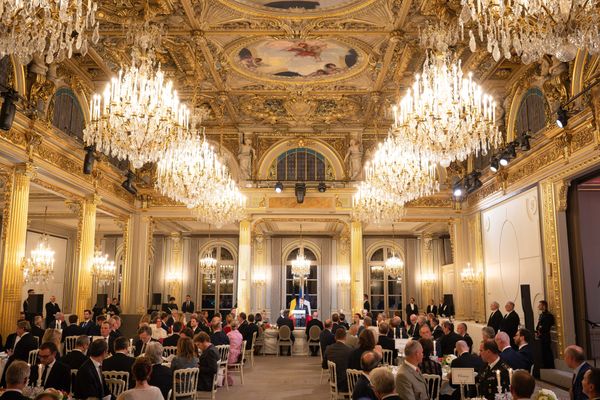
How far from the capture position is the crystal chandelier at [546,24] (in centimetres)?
450

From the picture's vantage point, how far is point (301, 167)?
17.4m

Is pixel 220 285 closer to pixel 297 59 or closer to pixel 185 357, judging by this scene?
pixel 297 59

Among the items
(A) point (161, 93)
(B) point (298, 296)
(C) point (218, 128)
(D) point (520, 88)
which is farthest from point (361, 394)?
(B) point (298, 296)

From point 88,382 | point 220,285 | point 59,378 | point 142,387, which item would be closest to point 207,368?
point 59,378

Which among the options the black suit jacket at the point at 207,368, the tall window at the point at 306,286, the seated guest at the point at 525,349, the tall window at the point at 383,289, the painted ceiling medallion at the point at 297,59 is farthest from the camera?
the tall window at the point at 383,289

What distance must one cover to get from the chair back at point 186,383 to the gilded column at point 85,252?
7172mm

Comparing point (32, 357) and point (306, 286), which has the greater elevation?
point (306, 286)

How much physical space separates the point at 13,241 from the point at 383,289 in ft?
56.6

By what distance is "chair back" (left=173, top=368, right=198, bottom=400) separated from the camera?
6.33 m

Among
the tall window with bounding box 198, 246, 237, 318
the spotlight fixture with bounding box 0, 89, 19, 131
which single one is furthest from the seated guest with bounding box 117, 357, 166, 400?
the tall window with bounding box 198, 246, 237, 318

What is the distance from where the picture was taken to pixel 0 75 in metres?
9.73

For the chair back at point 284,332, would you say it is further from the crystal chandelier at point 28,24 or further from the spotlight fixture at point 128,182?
the crystal chandelier at point 28,24

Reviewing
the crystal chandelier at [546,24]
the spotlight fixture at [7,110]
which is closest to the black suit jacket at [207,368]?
the spotlight fixture at [7,110]

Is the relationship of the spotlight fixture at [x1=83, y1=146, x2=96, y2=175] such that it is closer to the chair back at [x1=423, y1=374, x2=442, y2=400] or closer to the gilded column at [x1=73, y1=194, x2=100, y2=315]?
the gilded column at [x1=73, y1=194, x2=100, y2=315]
